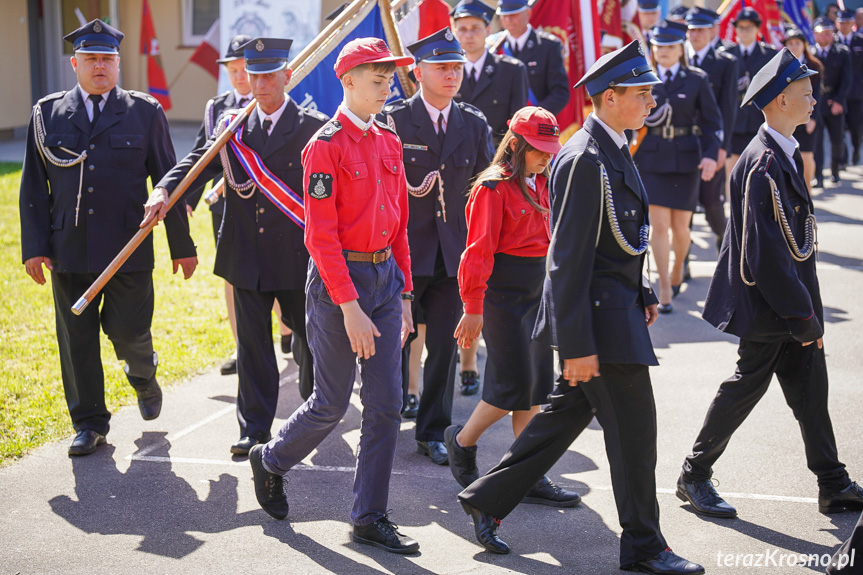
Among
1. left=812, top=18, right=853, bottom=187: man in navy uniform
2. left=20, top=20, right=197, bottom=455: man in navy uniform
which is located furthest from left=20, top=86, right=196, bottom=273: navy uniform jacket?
left=812, top=18, right=853, bottom=187: man in navy uniform

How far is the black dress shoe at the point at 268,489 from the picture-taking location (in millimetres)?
4457

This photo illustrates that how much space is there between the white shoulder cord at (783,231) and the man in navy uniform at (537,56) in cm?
417

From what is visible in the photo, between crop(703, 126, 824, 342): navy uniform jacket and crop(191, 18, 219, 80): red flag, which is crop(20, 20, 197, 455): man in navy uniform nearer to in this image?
crop(703, 126, 824, 342): navy uniform jacket

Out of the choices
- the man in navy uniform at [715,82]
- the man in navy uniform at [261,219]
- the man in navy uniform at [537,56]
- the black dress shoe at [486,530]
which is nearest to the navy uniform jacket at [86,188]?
→ the man in navy uniform at [261,219]

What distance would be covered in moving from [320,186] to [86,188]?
196 centimetres

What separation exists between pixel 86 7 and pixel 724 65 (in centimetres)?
1535

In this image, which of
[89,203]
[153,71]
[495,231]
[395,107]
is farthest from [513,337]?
[153,71]

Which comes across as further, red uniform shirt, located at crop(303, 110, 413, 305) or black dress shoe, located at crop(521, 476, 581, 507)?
black dress shoe, located at crop(521, 476, 581, 507)

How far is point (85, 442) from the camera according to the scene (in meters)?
5.35

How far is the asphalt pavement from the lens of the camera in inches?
162

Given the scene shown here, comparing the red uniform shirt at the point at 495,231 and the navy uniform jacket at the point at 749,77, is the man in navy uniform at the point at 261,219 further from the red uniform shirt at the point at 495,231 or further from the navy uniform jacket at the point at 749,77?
the navy uniform jacket at the point at 749,77

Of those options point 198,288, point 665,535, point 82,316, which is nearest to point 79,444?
point 82,316

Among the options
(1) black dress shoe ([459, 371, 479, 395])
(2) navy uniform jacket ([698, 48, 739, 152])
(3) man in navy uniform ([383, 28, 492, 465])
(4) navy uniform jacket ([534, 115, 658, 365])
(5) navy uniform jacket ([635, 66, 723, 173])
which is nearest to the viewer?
(4) navy uniform jacket ([534, 115, 658, 365])

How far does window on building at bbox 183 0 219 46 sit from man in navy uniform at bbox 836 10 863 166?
12.0m
